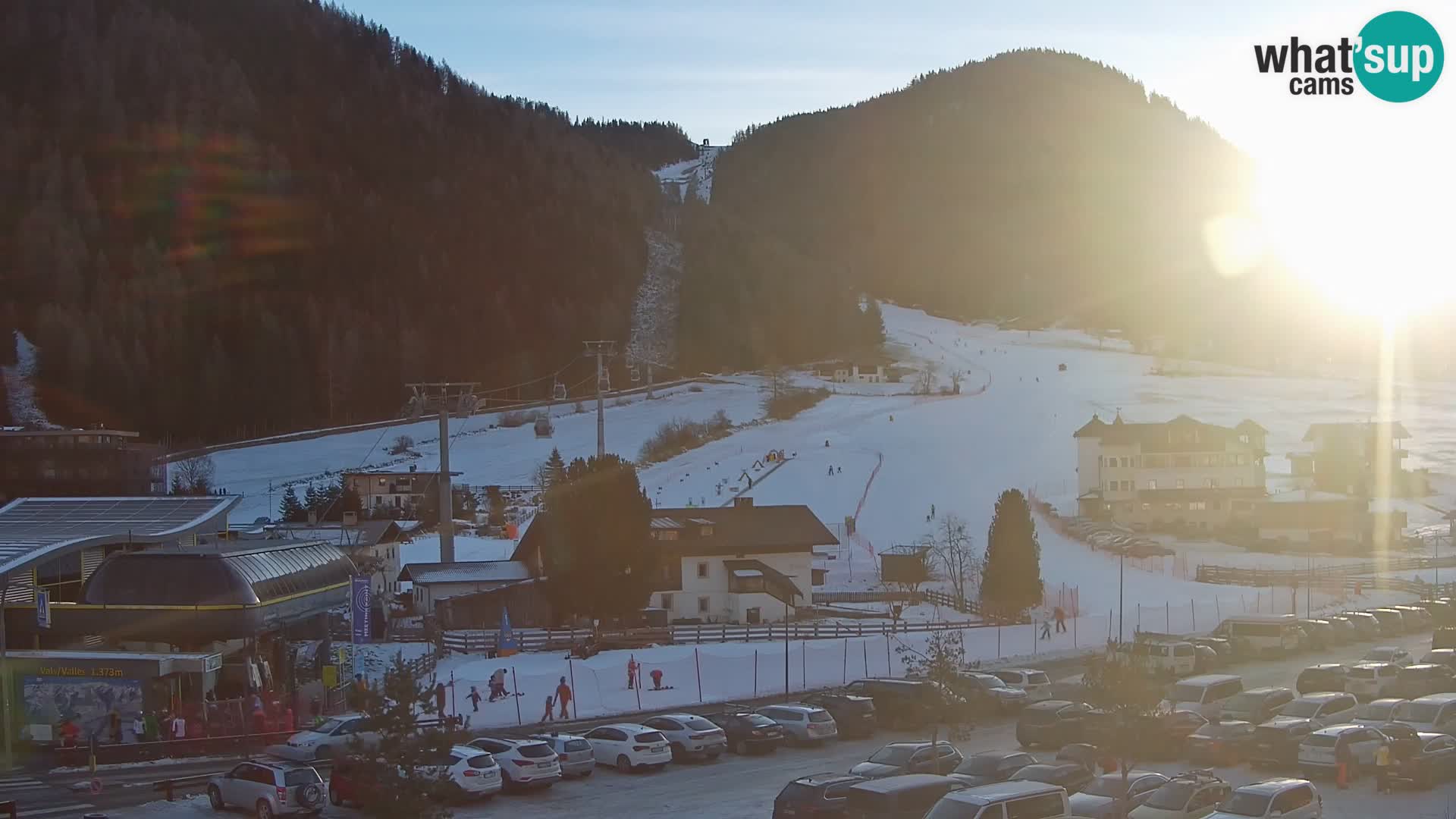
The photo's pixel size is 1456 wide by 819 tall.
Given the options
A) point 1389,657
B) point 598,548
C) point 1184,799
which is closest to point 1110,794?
point 1184,799

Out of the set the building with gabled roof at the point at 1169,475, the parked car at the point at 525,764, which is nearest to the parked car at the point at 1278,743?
the parked car at the point at 525,764

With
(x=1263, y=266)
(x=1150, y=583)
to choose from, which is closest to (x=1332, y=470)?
(x=1150, y=583)

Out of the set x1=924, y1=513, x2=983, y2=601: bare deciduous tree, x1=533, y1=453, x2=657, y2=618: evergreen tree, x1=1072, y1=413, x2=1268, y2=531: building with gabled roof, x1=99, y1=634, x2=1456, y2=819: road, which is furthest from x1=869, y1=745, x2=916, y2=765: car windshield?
x1=1072, y1=413, x2=1268, y2=531: building with gabled roof

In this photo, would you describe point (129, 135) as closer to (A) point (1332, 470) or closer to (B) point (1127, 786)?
(A) point (1332, 470)

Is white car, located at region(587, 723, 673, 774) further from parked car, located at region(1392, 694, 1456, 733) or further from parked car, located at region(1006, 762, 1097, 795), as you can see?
parked car, located at region(1392, 694, 1456, 733)

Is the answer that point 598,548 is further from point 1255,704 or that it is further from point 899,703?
point 1255,704

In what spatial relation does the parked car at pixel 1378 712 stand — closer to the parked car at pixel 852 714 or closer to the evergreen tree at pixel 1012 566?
the parked car at pixel 852 714
